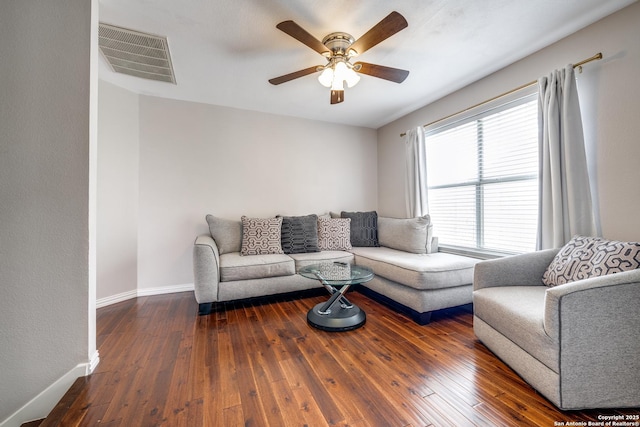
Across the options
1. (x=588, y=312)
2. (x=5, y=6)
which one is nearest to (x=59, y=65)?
(x=5, y=6)

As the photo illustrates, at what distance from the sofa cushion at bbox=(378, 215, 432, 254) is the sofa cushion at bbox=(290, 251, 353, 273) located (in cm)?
62

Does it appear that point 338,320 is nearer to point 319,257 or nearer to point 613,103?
point 319,257

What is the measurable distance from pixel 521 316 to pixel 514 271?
55cm

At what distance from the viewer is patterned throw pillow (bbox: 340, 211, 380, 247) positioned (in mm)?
3410

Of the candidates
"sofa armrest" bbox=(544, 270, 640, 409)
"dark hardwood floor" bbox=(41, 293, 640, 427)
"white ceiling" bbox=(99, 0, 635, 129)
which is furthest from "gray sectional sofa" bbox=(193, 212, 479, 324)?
"white ceiling" bbox=(99, 0, 635, 129)

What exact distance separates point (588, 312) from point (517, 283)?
674 mm

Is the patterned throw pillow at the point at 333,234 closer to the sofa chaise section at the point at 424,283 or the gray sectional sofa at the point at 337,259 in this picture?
the gray sectional sofa at the point at 337,259

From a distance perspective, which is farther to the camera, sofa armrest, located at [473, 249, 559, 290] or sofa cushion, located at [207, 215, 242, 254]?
sofa cushion, located at [207, 215, 242, 254]

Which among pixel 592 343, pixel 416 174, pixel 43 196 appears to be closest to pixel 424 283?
pixel 592 343

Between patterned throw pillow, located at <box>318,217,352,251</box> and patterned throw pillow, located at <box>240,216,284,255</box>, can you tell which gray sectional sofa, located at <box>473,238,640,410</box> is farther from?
patterned throw pillow, located at <box>240,216,284,255</box>

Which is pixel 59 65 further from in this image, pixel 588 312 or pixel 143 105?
pixel 588 312

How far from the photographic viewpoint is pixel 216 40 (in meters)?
1.97

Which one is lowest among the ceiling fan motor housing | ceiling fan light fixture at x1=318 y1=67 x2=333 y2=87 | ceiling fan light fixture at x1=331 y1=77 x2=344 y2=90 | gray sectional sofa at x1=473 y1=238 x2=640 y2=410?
gray sectional sofa at x1=473 y1=238 x2=640 y2=410

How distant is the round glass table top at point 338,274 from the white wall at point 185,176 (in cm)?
147
